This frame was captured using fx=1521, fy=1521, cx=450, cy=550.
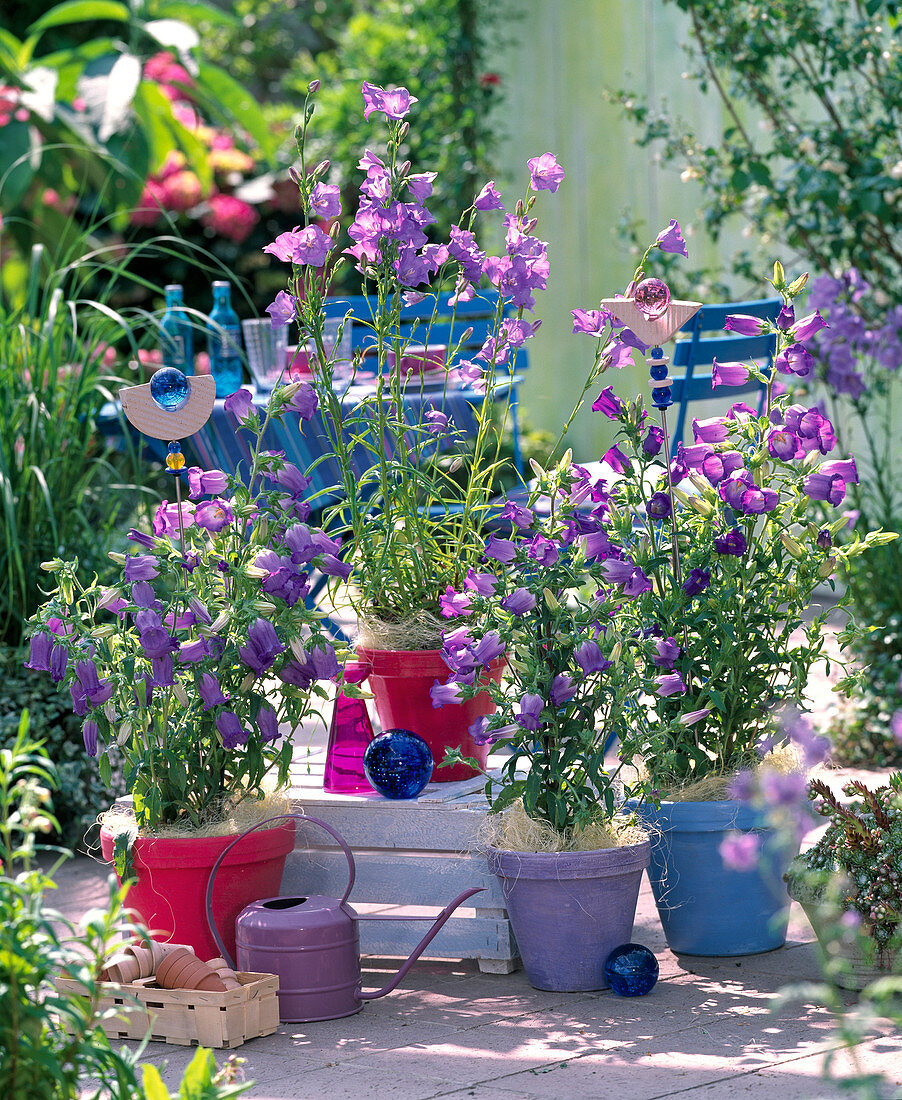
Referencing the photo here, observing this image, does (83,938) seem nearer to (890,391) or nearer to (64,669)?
(64,669)

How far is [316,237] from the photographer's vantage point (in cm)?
247

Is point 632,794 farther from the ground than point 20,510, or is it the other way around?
point 20,510

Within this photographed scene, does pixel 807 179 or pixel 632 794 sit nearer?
pixel 632 794

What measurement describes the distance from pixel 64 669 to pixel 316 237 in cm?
80

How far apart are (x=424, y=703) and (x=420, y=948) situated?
438 millimetres

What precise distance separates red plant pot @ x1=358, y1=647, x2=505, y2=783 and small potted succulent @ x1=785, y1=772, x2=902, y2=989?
61cm

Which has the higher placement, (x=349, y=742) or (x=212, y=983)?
(x=349, y=742)

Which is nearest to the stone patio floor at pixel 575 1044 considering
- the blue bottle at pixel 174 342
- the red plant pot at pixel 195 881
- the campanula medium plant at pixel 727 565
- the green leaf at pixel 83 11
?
the red plant pot at pixel 195 881

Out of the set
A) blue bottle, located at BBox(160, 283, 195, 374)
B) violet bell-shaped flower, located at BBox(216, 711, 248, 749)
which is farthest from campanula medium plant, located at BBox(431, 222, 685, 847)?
blue bottle, located at BBox(160, 283, 195, 374)

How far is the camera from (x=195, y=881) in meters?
2.45

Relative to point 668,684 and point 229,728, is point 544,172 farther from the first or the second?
point 229,728

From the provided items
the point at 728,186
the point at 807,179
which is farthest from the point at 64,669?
the point at 728,186

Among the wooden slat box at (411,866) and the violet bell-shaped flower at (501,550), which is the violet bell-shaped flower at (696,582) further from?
the wooden slat box at (411,866)

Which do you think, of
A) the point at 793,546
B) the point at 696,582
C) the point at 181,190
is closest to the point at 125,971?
the point at 696,582
